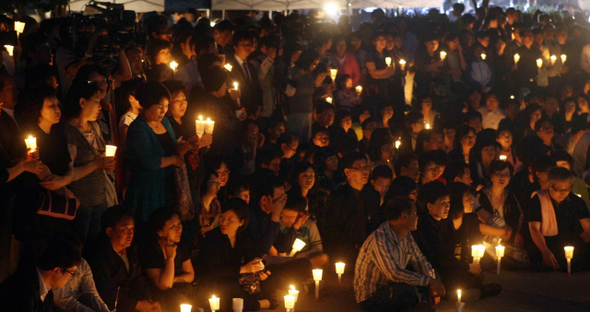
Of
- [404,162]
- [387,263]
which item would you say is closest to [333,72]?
[404,162]

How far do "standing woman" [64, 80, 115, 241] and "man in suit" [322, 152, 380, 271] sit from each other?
8.95 feet

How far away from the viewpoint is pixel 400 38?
13.9m

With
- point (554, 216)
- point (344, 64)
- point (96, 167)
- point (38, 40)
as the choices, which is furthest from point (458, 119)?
point (96, 167)

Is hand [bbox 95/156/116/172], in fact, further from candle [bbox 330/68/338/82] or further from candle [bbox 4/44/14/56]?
candle [bbox 330/68/338/82]

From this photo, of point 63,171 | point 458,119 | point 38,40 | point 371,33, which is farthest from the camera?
point 371,33

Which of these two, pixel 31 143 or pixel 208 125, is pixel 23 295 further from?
pixel 208 125

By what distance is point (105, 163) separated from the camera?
5.68 m

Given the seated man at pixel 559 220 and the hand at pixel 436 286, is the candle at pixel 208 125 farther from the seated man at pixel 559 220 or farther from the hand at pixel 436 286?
the seated man at pixel 559 220

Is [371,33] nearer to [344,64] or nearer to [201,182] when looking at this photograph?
[344,64]

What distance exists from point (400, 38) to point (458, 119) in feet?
8.82

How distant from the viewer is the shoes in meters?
7.20

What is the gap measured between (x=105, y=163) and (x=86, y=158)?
25cm

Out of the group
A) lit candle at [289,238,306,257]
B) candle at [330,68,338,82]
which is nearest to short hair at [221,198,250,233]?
lit candle at [289,238,306,257]

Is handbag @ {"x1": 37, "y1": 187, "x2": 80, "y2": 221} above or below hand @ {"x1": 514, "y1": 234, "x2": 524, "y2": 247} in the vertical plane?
below
